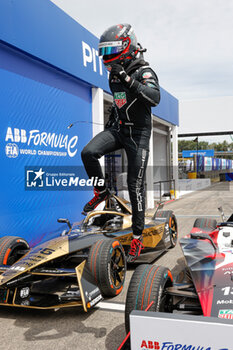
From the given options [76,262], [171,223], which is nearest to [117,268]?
[76,262]

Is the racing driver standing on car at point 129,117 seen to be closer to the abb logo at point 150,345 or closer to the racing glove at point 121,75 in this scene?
the racing glove at point 121,75

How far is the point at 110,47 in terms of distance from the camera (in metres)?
2.93

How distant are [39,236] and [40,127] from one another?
176 centimetres

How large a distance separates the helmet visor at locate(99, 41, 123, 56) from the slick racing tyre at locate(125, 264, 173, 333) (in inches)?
69.4

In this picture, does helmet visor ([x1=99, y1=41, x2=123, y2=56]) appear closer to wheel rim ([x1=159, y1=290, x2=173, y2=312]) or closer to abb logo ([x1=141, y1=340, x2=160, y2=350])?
wheel rim ([x1=159, y1=290, x2=173, y2=312])

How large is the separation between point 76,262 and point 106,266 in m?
0.91

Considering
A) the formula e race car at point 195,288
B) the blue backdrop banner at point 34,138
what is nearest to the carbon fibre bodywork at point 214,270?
the formula e race car at point 195,288

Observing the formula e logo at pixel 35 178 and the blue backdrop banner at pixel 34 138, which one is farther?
the formula e logo at pixel 35 178

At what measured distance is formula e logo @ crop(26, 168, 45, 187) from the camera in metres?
5.40

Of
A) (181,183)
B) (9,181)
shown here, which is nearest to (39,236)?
(9,181)

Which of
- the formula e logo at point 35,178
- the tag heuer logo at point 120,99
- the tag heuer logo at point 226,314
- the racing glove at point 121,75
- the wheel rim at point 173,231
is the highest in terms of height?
the racing glove at point 121,75

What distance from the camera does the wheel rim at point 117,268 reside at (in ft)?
10.7

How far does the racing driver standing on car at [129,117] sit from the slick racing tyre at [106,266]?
176mm

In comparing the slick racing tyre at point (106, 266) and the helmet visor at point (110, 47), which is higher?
the helmet visor at point (110, 47)
